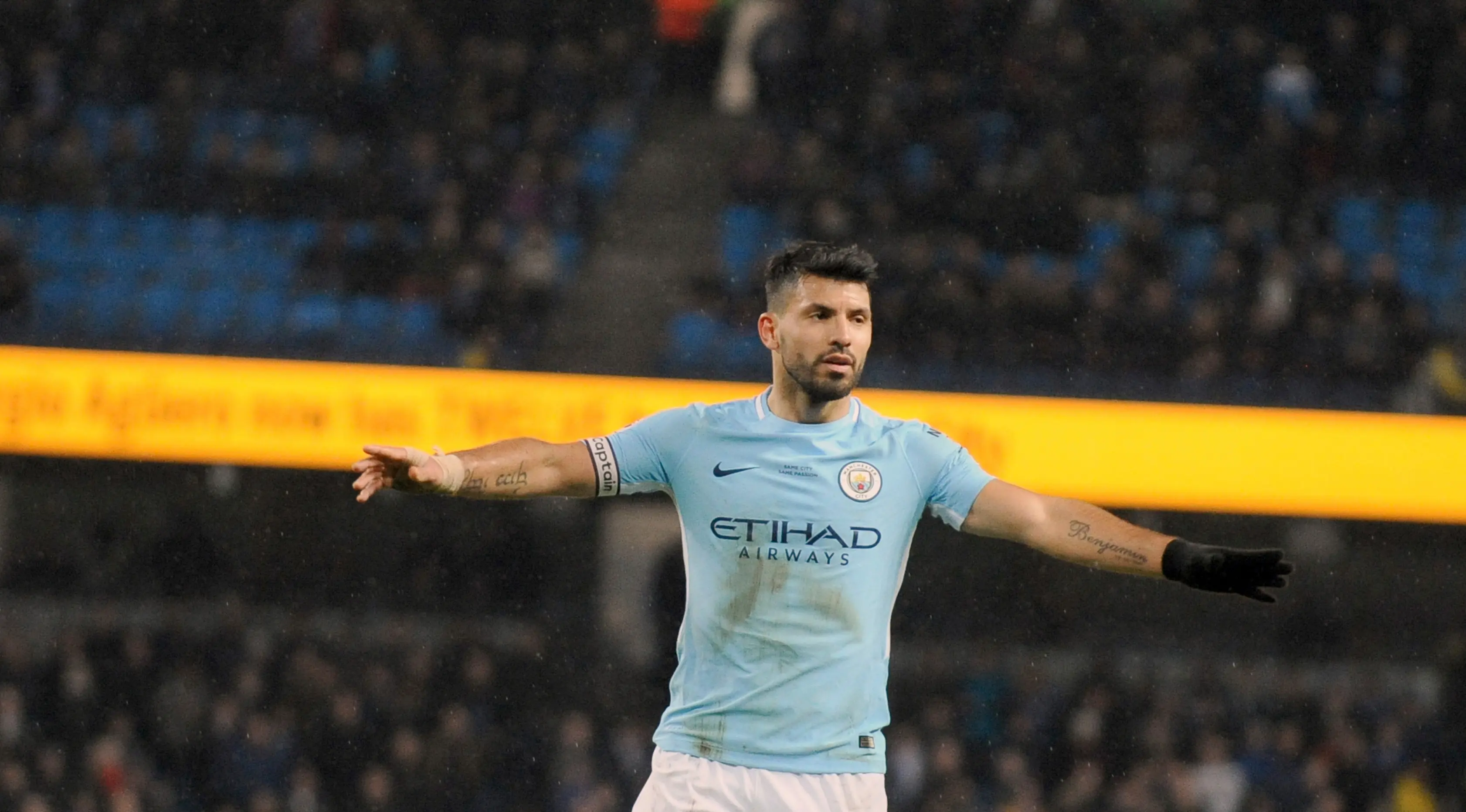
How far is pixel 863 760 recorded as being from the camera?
4141 mm

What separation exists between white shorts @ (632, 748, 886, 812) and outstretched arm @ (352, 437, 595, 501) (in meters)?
0.68

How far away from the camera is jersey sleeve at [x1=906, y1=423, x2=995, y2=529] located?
427cm

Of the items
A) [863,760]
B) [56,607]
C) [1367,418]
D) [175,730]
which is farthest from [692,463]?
[56,607]

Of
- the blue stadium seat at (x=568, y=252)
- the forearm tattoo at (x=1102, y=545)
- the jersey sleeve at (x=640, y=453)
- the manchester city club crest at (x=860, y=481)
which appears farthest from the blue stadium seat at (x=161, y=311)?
the forearm tattoo at (x=1102, y=545)

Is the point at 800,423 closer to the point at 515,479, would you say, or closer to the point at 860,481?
the point at 860,481

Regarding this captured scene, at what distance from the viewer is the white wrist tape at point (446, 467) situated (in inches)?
152

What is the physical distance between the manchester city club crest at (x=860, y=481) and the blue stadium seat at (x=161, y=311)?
860cm

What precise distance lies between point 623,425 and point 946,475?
659cm

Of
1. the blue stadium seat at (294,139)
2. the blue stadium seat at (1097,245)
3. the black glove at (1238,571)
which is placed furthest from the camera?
the blue stadium seat at (294,139)

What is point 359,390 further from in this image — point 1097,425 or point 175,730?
point 1097,425

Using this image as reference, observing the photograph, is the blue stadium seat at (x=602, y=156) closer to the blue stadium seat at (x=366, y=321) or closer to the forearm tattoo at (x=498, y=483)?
the blue stadium seat at (x=366, y=321)

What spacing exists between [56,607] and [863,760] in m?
10.7

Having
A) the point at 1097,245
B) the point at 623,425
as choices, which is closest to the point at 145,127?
the point at 623,425

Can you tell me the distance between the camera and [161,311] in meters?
12.4
